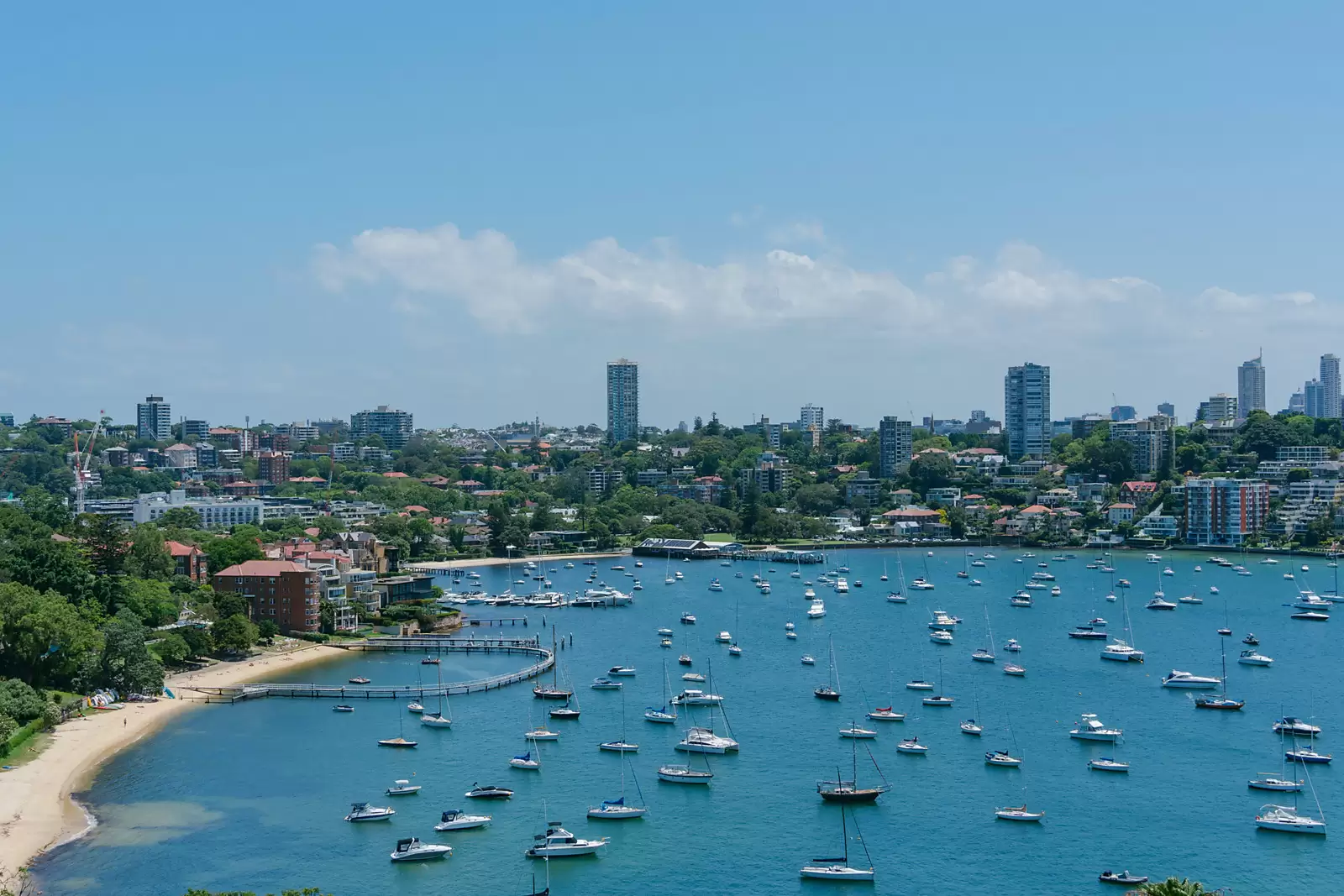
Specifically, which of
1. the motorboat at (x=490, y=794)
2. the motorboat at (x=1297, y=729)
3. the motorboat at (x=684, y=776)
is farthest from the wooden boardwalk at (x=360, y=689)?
the motorboat at (x=1297, y=729)

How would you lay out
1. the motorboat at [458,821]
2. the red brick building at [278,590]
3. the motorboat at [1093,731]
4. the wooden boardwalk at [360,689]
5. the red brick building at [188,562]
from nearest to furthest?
the motorboat at [458,821]
the motorboat at [1093,731]
the wooden boardwalk at [360,689]
the red brick building at [278,590]
the red brick building at [188,562]

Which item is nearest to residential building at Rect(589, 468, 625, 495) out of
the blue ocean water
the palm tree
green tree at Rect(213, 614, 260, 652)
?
the blue ocean water

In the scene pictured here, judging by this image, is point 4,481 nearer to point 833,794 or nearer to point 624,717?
point 624,717

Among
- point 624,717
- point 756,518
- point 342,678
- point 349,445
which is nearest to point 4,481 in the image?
point 349,445

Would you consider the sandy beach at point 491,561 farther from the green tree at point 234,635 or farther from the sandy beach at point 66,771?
the sandy beach at point 66,771

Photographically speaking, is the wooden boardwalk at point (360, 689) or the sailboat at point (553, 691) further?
the sailboat at point (553, 691)

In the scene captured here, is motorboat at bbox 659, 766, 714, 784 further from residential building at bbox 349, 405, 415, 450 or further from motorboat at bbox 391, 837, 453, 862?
residential building at bbox 349, 405, 415, 450
